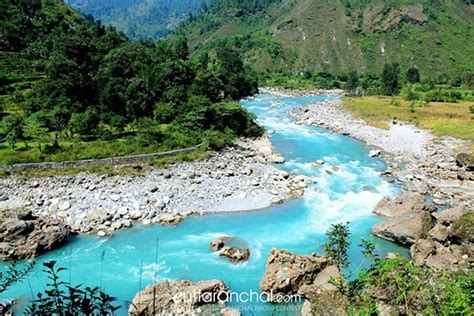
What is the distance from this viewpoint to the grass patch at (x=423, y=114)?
49.8 metres

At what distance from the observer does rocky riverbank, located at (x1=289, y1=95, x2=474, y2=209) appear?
31.9m

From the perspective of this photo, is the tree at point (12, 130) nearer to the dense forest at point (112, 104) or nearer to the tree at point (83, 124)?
the dense forest at point (112, 104)

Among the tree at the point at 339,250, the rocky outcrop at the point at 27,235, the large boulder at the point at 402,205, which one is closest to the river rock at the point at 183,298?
the tree at the point at 339,250

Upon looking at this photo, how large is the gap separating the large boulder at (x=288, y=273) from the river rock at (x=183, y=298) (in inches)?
79.7

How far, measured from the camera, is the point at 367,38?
151 m

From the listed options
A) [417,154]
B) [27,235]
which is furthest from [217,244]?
[417,154]

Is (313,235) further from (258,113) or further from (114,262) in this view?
(258,113)

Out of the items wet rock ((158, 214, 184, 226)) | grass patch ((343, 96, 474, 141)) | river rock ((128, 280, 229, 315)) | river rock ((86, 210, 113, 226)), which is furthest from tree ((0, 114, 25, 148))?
grass patch ((343, 96, 474, 141))

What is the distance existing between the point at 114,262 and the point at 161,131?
1845 cm

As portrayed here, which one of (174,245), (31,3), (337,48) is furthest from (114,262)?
(337,48)

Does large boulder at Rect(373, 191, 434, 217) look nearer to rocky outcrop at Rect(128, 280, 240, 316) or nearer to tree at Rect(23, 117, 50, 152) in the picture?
A: rocky outcrop at Rect(128, 280, 240, 316)

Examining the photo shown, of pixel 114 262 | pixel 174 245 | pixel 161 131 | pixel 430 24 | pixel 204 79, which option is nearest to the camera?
pixel 114 262

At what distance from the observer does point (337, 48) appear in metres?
149

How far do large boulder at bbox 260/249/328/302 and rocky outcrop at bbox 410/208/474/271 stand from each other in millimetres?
5205
